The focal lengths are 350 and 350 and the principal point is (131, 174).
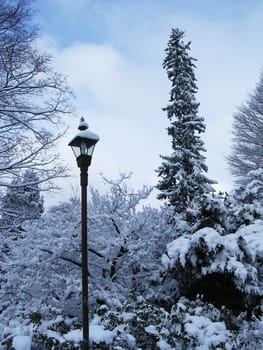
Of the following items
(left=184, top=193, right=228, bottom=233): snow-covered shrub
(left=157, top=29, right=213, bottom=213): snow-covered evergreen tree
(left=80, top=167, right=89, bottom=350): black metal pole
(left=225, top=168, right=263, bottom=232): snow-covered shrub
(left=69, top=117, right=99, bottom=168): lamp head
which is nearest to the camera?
(left=80, top=167, right=89, bottom=350): black metal pole

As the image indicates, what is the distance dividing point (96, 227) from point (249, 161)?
586 inches

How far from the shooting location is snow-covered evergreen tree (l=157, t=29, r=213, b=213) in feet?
49.3

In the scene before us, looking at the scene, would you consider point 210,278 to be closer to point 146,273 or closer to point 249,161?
point 146,273

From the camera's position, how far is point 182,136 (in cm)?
1612

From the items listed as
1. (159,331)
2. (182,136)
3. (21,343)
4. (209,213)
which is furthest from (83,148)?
(182,136)

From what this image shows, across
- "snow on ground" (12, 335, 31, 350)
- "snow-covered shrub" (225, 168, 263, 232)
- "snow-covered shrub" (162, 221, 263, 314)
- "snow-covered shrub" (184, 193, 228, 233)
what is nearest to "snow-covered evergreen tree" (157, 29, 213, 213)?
"snow-covered shrub" (225, 168, 263, 232)

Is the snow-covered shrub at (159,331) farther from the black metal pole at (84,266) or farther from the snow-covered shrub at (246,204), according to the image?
the snow-covered shrub at (246,204)

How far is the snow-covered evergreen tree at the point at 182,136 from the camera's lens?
49.3 ft

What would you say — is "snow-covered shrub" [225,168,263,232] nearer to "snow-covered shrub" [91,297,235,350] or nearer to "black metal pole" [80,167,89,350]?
"snow-covered shrub" [91,297,235,350]

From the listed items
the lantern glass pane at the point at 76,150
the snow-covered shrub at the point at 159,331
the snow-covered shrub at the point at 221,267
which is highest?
the lantern glass pane at the point at 76,150

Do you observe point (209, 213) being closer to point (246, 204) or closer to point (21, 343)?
point (246, 204)

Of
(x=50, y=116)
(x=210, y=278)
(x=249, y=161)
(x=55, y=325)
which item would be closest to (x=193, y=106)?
(x=249, y=161)

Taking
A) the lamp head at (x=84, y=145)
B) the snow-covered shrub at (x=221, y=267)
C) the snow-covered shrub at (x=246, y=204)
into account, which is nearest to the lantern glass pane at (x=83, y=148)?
the lamp head at (x=84, y=145)

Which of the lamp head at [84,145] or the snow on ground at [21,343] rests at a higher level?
the lamp head at [84,145]
